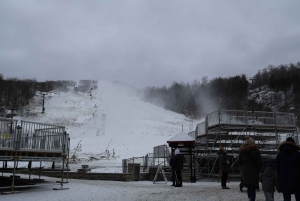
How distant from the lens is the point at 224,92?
118m

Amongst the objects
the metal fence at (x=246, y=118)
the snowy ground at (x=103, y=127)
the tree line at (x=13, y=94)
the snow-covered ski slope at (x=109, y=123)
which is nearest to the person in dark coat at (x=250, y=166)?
the snowy ground at (x=103, y=127)

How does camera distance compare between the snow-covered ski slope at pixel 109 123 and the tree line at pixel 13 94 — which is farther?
the tree line at pixel 13 94

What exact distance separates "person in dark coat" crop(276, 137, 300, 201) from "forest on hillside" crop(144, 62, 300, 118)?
304 feet

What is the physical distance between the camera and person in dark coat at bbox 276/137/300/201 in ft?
20.3

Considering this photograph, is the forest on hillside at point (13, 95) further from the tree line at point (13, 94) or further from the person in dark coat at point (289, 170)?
the person in dark coat at point (289, 170)

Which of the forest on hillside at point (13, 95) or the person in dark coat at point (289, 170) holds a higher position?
the forest on hillside at point (13, 95)

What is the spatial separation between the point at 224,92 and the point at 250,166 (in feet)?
372

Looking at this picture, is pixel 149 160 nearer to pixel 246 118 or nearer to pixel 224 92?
pixel 246 118

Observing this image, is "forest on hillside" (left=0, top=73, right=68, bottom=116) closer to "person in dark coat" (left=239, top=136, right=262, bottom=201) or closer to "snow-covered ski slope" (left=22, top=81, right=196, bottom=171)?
"snow-covered ski slope" (left=22, top=81, right=196, bottom=171)

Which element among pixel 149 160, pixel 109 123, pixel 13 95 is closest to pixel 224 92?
pixel 109 123

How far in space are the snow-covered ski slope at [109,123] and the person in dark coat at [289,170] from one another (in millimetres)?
26408

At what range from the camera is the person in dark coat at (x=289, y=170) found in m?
6.18

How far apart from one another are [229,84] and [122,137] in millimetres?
75063

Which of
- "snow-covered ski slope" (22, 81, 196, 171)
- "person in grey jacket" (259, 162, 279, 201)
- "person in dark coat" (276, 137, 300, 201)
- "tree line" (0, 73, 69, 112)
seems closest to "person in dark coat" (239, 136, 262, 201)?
"person in grey jacket" (259, 162, 279, 201)
